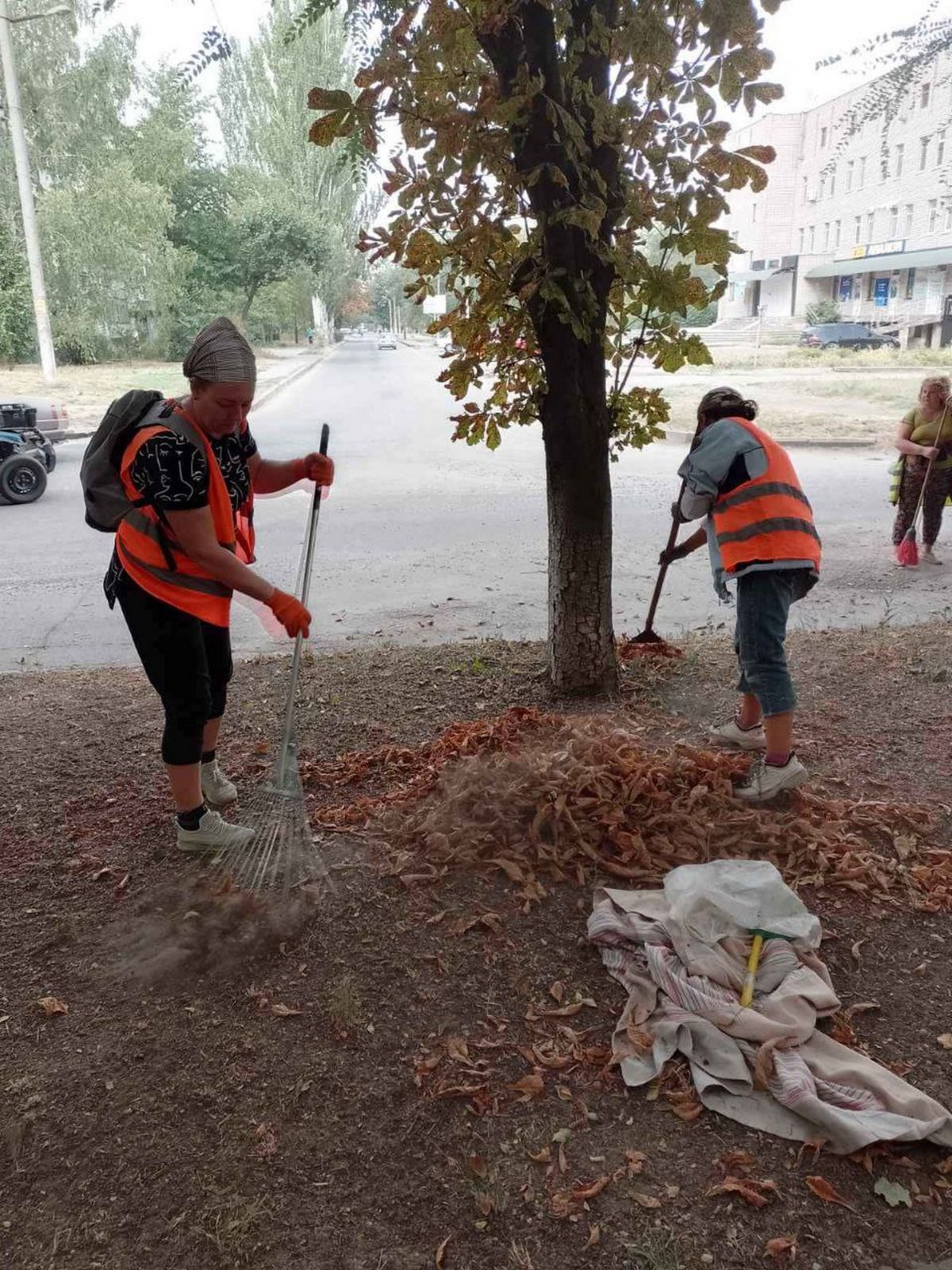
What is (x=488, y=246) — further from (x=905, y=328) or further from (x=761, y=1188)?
(x=905, y=328)

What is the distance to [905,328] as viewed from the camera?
127 ft

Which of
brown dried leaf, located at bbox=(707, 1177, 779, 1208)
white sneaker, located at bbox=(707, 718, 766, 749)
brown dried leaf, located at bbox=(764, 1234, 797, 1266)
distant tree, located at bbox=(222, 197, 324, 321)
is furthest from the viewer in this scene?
distant tree, located at bbox=(222, 197, 324, 321)

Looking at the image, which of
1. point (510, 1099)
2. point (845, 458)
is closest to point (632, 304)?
point (510, 1099)

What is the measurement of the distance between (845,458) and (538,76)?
1124 cm

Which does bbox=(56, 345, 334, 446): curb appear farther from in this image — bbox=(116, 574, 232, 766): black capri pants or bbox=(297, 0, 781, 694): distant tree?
bbox=(116, 574, 232, 766): black capri pants

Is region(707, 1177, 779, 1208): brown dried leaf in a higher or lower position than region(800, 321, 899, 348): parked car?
lower

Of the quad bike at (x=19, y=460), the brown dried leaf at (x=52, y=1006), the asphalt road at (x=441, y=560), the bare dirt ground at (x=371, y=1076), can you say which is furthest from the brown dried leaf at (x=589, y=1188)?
the quad bike at (x=19, y=460)

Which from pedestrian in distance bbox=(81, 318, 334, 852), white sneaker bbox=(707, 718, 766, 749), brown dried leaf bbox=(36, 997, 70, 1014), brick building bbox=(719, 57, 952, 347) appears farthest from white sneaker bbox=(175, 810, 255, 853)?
brick building bbox=(719, 57, 952, 347)

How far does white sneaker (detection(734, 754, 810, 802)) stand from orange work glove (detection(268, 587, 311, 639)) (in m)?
1.71

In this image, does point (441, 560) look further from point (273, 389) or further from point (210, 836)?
point (273, 389)

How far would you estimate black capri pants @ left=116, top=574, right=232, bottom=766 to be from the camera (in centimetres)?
296

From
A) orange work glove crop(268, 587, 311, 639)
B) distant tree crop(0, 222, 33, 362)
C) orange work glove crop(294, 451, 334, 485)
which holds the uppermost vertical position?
distant tree crop(0, 222, 33, 362)

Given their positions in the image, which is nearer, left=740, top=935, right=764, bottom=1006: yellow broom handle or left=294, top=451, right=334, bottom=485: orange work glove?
left=740, top=935, right=764, bottom=1006: yellow broom handle

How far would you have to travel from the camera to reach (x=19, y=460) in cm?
1092
